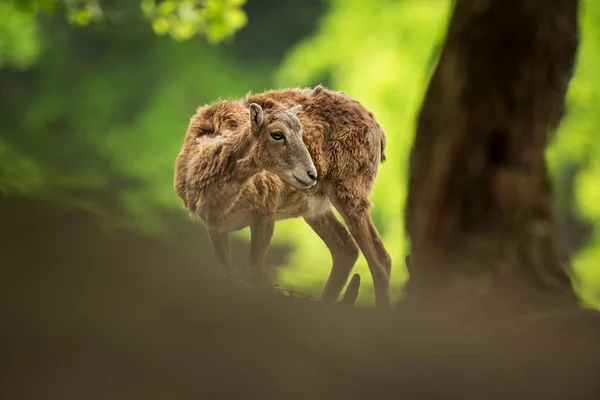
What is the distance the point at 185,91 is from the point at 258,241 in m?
1.88

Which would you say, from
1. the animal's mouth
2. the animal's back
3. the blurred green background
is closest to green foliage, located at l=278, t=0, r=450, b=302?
the blurred green background

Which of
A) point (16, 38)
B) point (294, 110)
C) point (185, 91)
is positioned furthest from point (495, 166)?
point (16, 38)

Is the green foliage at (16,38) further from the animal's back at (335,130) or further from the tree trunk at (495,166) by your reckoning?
the tree trunk at (495,166)

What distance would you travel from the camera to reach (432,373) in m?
1.93

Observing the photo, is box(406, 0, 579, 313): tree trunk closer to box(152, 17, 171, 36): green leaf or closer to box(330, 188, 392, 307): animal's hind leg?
box(330, 188, 392, 307): animal's hind leg

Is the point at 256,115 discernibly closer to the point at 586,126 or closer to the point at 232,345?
the point at 232,345

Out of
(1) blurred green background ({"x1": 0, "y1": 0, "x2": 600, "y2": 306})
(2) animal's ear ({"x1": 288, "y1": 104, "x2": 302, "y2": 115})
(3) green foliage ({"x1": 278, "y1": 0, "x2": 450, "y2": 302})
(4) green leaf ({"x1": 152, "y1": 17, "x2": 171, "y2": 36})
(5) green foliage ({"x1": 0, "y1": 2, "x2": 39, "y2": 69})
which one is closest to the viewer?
(2) animal's ear ({"x1": 288, "y1": 104, "x2": 302, "y2": 115})

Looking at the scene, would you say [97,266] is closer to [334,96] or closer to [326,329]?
[326,329]

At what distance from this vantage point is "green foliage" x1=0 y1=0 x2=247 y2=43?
3.14 metres

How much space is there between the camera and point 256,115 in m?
1.88

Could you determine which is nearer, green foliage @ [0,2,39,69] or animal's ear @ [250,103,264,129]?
animal's ear @ [250,103,264,129]

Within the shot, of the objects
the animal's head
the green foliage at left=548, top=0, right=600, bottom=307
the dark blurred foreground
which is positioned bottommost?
the dark blurred foreground

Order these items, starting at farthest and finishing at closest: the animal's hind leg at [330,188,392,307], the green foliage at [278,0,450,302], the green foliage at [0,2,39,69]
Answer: the green foliage at [0,2,39,69] < the green foliage at [278,0,450,302] < the animal's hind leg at [330,188,392,307]

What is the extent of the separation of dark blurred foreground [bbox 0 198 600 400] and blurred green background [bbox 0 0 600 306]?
1.03 ft
